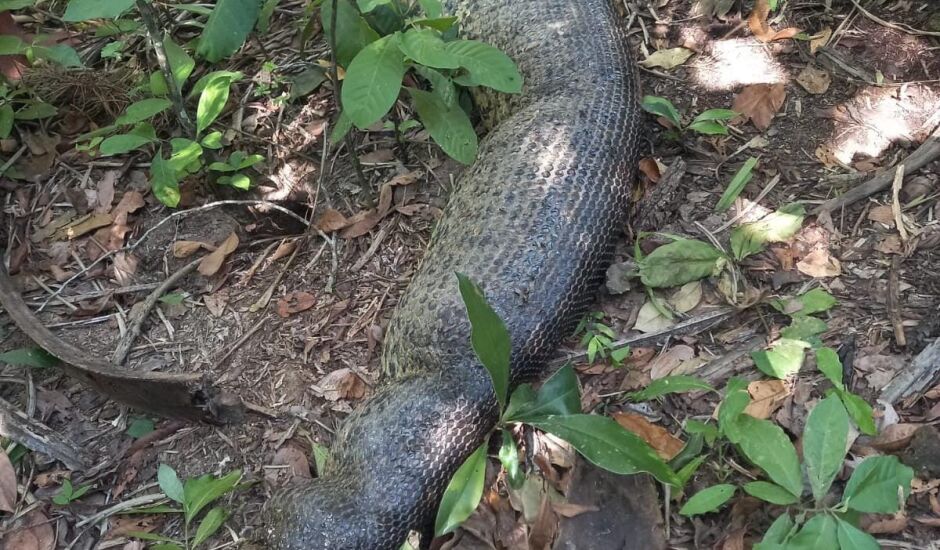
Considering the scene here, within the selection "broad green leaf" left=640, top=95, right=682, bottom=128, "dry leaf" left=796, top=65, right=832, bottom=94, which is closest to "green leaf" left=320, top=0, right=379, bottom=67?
"broad green leaf" left=640, top=95, right=682, bottom=128

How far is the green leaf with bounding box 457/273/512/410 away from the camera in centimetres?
283

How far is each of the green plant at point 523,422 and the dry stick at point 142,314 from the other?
1.97 meters

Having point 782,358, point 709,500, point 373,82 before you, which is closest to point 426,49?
point 373,82

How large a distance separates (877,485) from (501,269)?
167 cm

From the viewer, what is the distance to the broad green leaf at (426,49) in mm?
3092

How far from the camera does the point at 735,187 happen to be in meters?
3.93

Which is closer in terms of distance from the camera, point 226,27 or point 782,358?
point 782,358

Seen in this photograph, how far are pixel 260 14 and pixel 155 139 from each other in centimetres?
89

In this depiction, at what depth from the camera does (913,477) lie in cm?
276

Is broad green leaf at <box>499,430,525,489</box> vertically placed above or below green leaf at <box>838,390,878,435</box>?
below

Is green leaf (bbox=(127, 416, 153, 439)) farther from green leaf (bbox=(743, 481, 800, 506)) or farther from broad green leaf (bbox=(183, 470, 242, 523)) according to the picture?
green leaf (bbox=(743, 481, 800, 506))

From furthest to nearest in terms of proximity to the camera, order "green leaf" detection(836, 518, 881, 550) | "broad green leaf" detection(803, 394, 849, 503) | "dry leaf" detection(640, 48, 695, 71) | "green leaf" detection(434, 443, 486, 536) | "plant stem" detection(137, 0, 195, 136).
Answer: "dry leaf" detection(640, 48, 695, 71) → "plant stem" detection(137, 0, 195, 136) → "green leaf" detection(434, 443, 486, 536) → "broad green leaf" detection(803, 394, 849, 503) → "green leaf" detection(836, 518, 881, 550)

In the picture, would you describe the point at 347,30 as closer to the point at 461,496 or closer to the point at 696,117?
the point at 696,117

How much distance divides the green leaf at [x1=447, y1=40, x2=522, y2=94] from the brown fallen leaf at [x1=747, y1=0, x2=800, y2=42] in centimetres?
203
